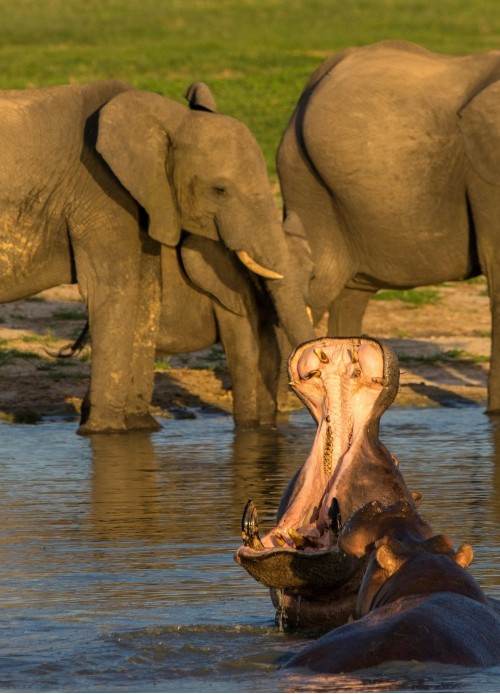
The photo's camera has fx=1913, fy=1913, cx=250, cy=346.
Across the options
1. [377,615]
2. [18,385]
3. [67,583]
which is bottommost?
[18,385]

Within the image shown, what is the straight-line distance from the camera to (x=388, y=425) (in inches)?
449

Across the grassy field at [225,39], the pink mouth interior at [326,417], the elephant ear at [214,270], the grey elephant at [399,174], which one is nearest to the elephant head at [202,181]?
the elephant ear at [214,270]

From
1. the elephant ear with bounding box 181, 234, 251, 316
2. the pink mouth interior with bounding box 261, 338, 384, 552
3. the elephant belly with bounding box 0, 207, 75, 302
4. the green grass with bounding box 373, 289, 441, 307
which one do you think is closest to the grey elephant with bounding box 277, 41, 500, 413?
the elephant ear with bounding box 181, 234, 251, 316

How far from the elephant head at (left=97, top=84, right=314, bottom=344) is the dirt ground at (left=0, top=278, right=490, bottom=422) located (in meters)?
1.37

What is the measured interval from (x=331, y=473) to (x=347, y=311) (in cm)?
753

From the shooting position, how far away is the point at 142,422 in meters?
11.5

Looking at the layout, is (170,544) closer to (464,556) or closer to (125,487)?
(125,487)

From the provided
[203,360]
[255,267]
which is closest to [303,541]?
[255,267]

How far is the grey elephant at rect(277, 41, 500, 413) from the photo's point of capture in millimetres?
12281

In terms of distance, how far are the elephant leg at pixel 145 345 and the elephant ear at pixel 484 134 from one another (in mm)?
2225

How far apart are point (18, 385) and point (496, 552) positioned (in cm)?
590

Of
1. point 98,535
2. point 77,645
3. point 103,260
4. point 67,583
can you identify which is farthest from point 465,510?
point 103,260

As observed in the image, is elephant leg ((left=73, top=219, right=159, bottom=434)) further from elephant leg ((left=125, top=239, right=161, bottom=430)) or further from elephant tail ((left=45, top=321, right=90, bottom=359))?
elephant tail ((left=45, top=321, right=90, bottom=359))

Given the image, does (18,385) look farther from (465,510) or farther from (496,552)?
(496,552)
